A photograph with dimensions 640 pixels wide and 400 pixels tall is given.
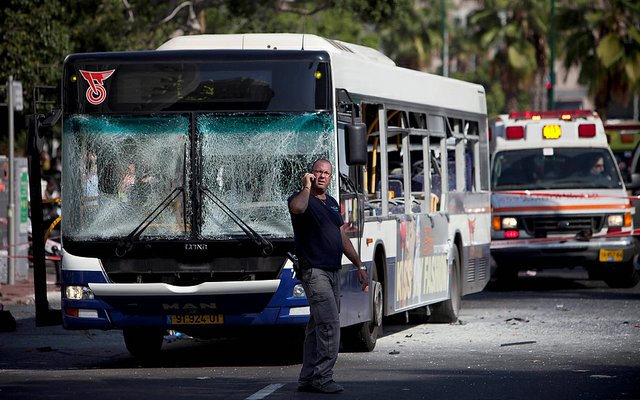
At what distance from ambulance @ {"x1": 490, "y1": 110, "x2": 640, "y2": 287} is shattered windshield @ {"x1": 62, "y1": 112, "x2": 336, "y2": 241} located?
1071cm

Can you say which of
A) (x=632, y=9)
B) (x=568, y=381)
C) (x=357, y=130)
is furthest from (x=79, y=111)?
(x=632, y=9)

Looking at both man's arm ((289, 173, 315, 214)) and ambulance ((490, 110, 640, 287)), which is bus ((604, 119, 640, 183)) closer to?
ambulance ((490, 110, 640, 287))

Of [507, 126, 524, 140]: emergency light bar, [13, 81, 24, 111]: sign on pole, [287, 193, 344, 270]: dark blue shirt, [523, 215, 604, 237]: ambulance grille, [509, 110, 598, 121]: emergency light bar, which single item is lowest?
[523, 215, 604, 237]: ambulance grille

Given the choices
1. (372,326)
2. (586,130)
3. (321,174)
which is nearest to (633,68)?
(586,130)

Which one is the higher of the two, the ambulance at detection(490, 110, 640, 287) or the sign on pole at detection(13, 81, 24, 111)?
the sign on pole at detection(13, 81, 24, 111)

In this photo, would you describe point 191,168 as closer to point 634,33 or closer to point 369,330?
point 369,330

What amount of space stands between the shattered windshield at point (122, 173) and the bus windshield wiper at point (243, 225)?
0.66ft

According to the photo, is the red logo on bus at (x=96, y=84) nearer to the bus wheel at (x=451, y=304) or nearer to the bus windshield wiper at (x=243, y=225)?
the bus windshield wiper at (x=243, y=225)

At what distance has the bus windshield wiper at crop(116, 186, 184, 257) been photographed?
13.4 m

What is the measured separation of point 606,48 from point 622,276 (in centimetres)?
2353

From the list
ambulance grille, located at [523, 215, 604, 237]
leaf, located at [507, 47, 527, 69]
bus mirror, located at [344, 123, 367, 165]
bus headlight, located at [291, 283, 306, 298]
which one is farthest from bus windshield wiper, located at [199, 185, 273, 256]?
leaf, located at [507, 47, 527, 69]

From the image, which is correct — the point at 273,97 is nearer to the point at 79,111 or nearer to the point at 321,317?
the point at 79,111

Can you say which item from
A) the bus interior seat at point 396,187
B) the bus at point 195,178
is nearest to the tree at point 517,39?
the bus interior seat at point 396,187

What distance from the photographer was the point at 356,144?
43.9 feet
